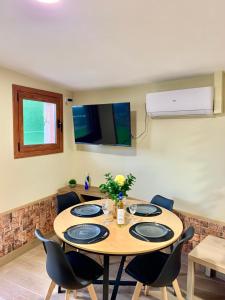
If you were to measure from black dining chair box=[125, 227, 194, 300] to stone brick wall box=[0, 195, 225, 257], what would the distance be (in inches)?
33.3

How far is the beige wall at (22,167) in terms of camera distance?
270 centimetres

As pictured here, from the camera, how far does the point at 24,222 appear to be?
2.96 meters

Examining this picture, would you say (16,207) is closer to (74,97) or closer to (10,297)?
(10,297)

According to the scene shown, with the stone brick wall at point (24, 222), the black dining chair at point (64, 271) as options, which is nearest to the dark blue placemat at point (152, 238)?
the black dining chair at point (64, 271)

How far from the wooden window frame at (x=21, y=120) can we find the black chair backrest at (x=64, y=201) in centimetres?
78

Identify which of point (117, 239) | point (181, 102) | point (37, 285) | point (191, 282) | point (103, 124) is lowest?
point (37, 285)

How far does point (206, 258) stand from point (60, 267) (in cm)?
129

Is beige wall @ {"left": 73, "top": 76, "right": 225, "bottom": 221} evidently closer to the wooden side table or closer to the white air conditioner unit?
the white air conditioner unit

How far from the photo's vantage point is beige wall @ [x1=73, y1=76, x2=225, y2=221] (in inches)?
102

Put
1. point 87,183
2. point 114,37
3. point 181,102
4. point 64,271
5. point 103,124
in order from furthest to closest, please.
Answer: point 87,183, point 103,124, point 181,102, point 114,37, point 64,271

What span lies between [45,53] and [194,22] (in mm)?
1316

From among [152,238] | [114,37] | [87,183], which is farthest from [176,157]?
[114,37]

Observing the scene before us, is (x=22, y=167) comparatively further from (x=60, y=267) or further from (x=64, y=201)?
(x=60, y=267)

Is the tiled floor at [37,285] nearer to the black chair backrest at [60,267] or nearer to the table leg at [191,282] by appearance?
the table leg at [191,282]
